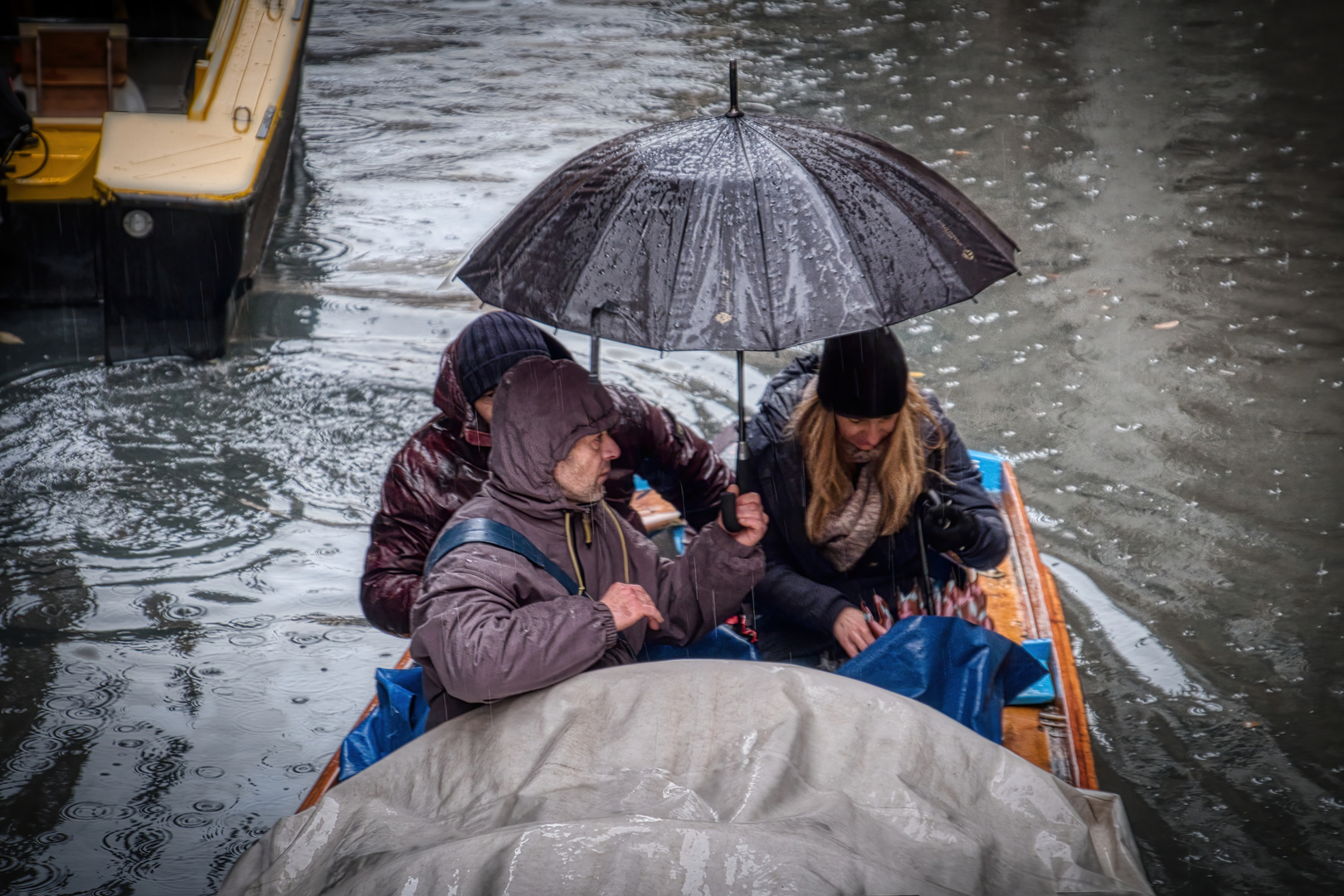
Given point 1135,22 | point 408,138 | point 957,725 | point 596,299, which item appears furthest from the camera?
point 1135,22

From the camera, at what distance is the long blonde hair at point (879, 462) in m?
3.07

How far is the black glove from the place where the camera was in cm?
300

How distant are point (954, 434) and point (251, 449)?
351cm

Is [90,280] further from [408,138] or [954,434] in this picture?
[954,434]

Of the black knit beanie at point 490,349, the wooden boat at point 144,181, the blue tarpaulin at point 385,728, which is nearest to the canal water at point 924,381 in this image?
the wooden boat at point 144,181

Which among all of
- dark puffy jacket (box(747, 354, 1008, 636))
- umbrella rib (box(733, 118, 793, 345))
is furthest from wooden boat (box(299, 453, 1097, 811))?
umbrella rib (box(733, 118, 793, 345))

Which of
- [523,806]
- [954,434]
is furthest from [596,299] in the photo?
[954,434]

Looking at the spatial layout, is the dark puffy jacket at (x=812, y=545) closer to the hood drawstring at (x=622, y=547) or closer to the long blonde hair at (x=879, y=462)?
the long blonde hair at (x=879, y=462)

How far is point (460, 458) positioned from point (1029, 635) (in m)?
1.62

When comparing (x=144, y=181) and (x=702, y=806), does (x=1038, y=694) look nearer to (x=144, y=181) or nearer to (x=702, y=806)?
(x=702, y=806)

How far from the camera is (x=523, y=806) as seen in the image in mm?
2021

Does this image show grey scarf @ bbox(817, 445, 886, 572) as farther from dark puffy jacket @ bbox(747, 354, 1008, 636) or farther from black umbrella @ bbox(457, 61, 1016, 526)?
black umbrella @ bbox(457, 61, 1016, 526)

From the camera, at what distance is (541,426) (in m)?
2.48

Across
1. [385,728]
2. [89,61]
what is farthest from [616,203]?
[89,61]
